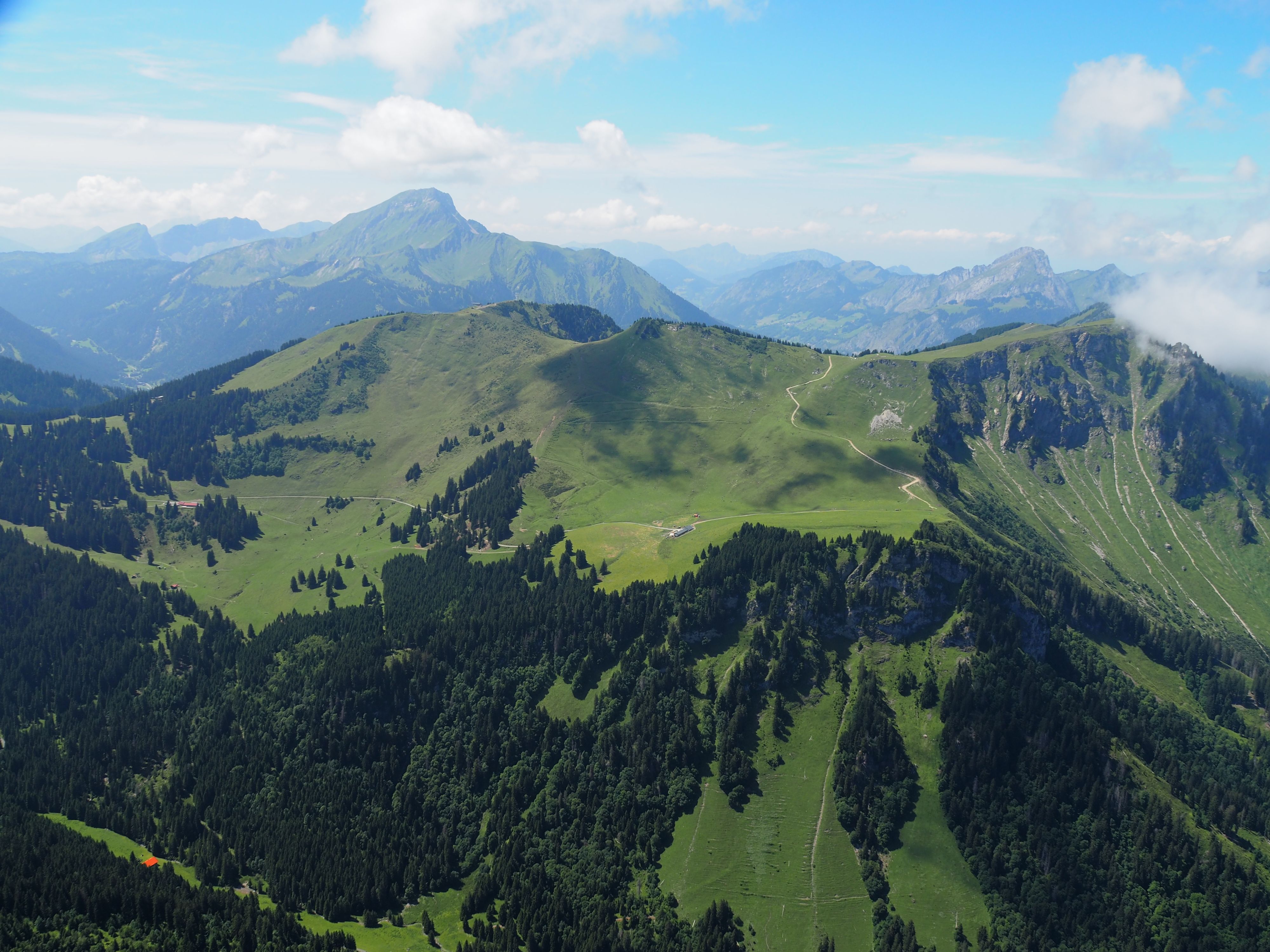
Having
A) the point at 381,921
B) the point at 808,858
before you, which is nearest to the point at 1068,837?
the point at 808,858

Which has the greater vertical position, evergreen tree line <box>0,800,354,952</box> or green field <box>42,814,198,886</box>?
evergreen tree line <box>0,800,354,952</box>

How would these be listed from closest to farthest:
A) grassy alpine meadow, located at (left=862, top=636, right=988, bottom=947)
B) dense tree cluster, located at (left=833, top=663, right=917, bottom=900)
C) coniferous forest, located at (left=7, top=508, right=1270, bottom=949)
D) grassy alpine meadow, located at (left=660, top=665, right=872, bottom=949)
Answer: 1. coniferous forest, located at (left=7, top=508, right=1270, bottom=949)
2. grassy alpine meadow, located at (left=660, top=665, right=872, bottom=949)
3. grassy alpine meadow, located at (left=862, top=636, right=988, bottom=947)
4. dense tree cluster, located at (left=833, top=663, right=917, bottom=900)

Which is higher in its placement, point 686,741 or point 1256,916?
point 686,741

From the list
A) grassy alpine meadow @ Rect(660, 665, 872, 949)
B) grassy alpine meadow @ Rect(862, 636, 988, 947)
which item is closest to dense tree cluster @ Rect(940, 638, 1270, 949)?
grassy alpine meadow @ Rect(862, 636, 988, 947)

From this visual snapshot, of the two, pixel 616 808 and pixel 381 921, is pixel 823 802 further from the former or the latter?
pixel 381 921

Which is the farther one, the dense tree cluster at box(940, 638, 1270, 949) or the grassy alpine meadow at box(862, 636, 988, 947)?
the grassy alpine meadow at box(862, 636, 988, 947)

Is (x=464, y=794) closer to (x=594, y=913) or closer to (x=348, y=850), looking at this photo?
(x=348, y=850)

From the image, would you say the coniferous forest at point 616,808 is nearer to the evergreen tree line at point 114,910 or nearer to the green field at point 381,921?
the evergreen tree line at point 114,910

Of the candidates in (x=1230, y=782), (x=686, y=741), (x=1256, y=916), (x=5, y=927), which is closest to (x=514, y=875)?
(x=686, y=741)

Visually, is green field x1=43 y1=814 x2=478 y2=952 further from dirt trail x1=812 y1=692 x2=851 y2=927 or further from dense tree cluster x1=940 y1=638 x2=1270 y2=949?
dense tree cluster x1=940 y1=638 x2=1270 y2=949

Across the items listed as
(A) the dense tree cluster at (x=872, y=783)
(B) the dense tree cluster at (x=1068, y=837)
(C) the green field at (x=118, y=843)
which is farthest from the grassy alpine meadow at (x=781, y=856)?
(C) the green field at (x=118, y=843)

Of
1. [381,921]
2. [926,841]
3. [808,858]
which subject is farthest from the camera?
[926,841]
